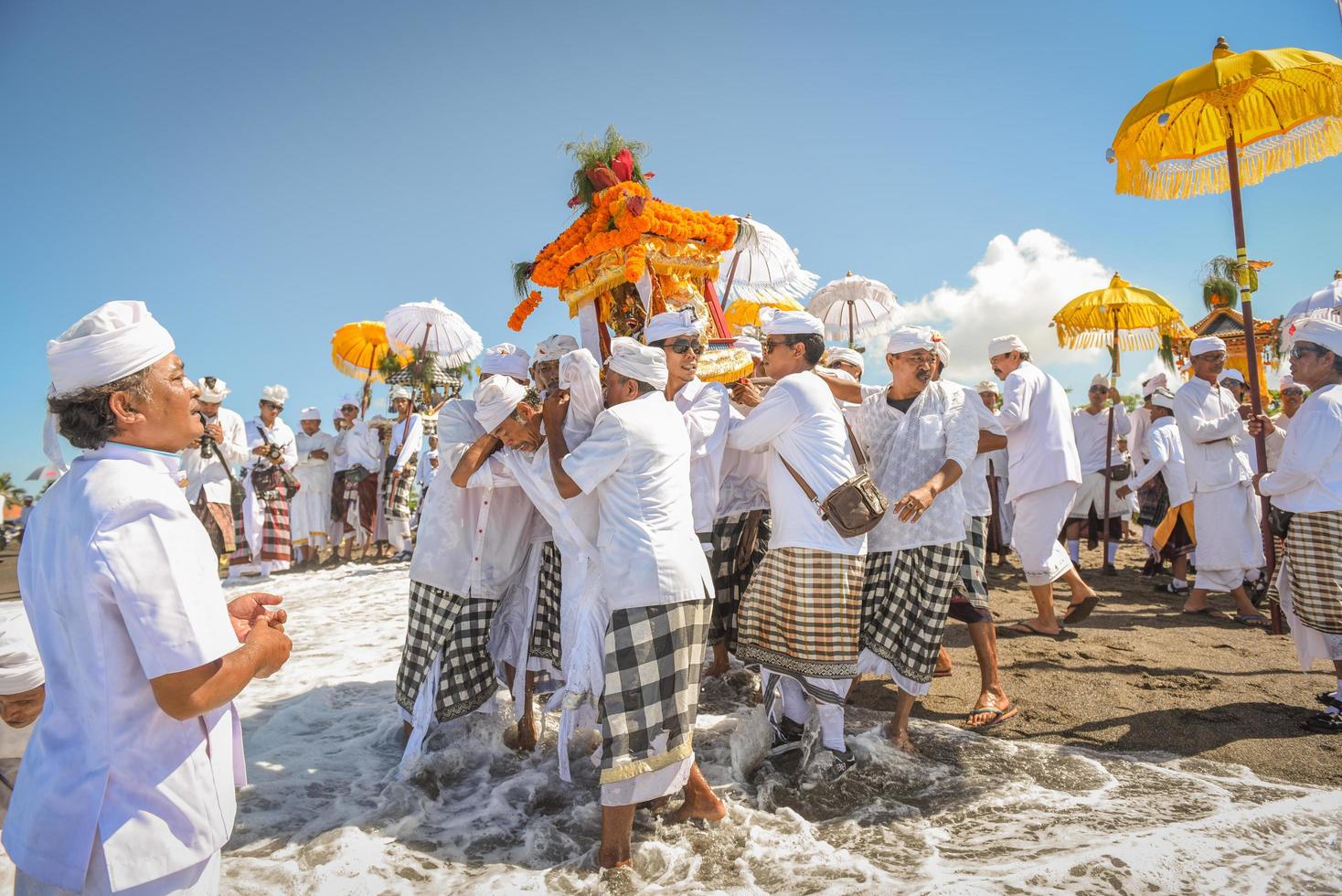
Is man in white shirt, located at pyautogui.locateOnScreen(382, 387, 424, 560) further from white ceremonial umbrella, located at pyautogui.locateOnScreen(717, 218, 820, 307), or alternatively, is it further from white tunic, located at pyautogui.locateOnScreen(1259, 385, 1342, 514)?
white tunic, located at pyautogui.locateOnScreen(1259, 385, 1342, 514)

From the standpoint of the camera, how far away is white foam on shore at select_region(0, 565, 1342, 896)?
8.70ft

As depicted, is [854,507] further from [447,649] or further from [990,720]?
[447,649]

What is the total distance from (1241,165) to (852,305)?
13.7 feet

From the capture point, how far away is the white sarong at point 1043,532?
5.38m

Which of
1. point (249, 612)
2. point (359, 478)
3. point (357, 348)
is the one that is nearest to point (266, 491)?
point (359, 478)

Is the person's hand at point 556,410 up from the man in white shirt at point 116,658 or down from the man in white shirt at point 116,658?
up

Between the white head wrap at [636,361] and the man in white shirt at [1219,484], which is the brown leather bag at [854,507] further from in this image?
the man in white shirt at [1219,484]

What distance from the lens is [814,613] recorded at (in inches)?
134

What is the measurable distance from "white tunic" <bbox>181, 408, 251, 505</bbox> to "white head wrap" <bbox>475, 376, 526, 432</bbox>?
590cm

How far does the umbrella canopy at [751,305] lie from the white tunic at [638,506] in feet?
15.1

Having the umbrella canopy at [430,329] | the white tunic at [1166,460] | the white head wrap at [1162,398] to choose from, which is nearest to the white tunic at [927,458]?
the white tunic at [1166,460]

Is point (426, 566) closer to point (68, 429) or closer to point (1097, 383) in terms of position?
point (68, 429)

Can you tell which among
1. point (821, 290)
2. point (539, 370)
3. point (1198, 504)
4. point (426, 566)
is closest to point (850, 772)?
point (426, 566)

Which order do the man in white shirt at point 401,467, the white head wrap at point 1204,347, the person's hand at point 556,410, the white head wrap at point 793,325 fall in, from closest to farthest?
the person's hand at point 556,410 < the white head wrap at point 793,325 < the white head wrap at point 1204,347 < the man in white shirt at point 401,467
